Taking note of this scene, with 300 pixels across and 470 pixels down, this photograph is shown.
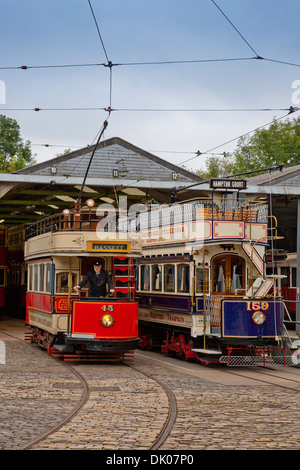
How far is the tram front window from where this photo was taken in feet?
56.3

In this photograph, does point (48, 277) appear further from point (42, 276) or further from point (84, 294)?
point (84, 294)

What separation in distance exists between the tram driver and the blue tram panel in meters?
2.72

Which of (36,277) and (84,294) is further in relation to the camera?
(36,277)

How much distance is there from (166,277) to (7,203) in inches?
511

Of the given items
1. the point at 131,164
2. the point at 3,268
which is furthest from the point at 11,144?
the point at 131,164

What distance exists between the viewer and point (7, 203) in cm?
2978

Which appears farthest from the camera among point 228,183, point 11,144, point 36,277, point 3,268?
point 11,144

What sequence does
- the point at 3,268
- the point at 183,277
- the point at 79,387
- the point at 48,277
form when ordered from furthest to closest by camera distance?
the point at 3,268
the point at 183,277
the point at 48,277
the point at 79,387

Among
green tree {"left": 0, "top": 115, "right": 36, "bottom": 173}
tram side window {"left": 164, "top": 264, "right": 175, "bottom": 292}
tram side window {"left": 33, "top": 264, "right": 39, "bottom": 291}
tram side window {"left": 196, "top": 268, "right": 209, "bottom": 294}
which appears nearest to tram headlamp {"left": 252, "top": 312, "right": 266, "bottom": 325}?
tram side window {"left": 196, "top": 268, "right": 209, "bottom": 294}

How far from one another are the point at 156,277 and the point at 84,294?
331 centimetres

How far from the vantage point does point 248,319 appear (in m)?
15.9

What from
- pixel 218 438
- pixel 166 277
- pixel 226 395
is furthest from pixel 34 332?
pixel 218 438

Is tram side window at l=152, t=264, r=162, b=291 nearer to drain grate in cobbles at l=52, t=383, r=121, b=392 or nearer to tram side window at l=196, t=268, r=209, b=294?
tram side window at l=196, t=268, r=209, b=294
